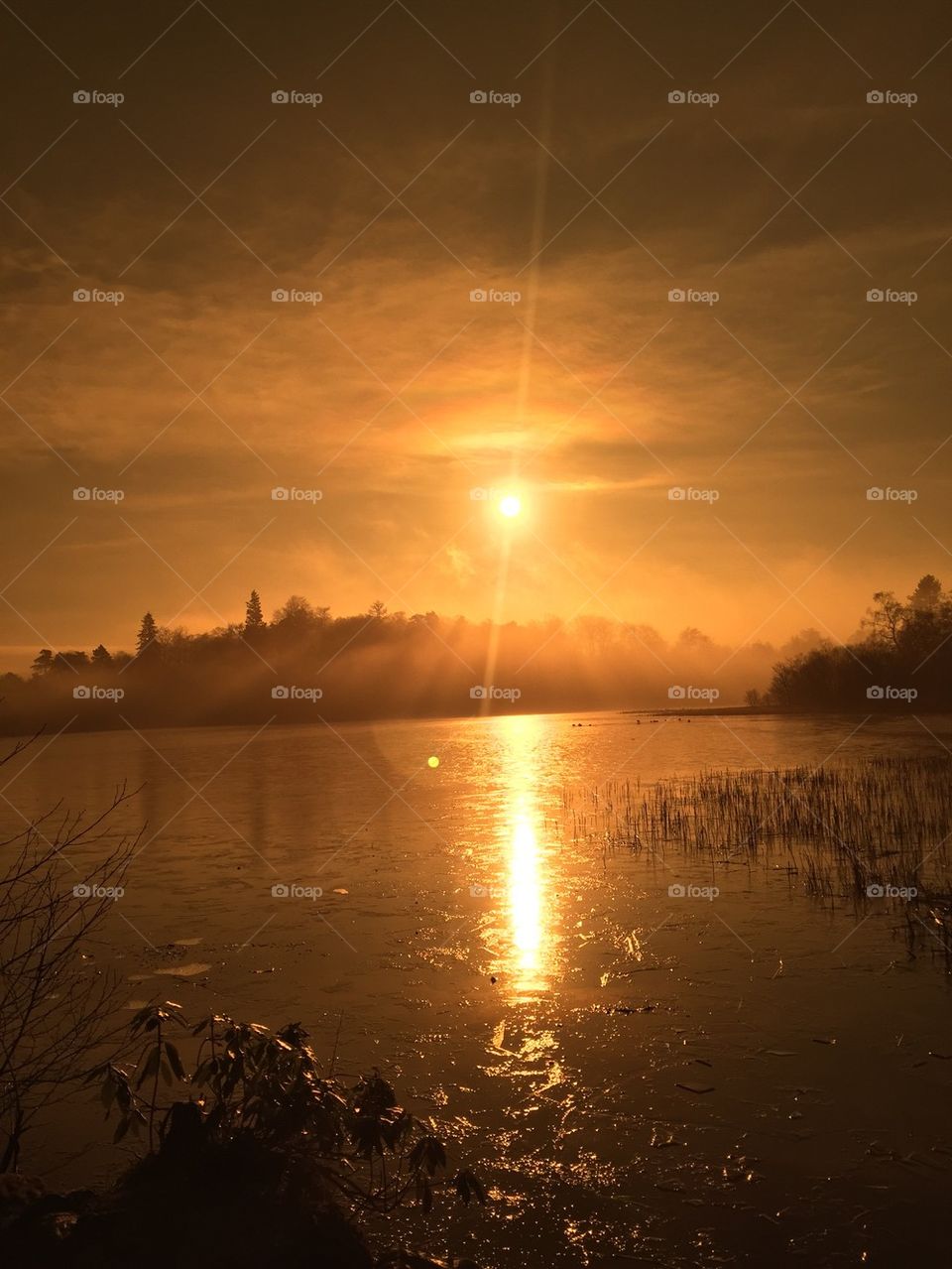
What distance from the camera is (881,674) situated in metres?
65.0

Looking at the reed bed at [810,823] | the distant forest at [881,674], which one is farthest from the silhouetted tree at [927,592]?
the reed bed at [810,823]

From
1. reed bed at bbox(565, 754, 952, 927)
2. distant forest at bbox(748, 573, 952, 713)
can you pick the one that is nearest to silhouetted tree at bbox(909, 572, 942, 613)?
distant forest at bbox(748, 573, 952, 713)

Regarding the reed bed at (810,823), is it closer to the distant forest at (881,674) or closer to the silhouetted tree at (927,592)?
the distant forest at (881,674)

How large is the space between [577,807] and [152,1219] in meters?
18.1

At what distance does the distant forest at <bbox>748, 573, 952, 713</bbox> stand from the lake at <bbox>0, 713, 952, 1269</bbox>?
49279mm

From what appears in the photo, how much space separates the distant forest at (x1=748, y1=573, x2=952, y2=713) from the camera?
62.9 m

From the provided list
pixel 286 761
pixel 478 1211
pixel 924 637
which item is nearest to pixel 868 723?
pixel 924 637

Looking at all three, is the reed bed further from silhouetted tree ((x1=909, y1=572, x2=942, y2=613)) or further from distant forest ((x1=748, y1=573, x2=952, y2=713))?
silhouetted tree ((x1=909, y1=572, x2=942, y2=613))

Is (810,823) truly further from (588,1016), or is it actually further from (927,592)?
(927,592)

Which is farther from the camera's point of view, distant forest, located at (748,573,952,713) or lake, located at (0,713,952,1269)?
distant forest, located at (748,573,952,713)

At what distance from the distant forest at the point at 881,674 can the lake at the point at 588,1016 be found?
162ft

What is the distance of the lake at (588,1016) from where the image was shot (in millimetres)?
5637

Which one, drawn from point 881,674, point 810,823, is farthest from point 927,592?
point 810,823

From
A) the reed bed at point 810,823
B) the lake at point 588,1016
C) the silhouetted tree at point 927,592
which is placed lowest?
the lake at point 588,1016
